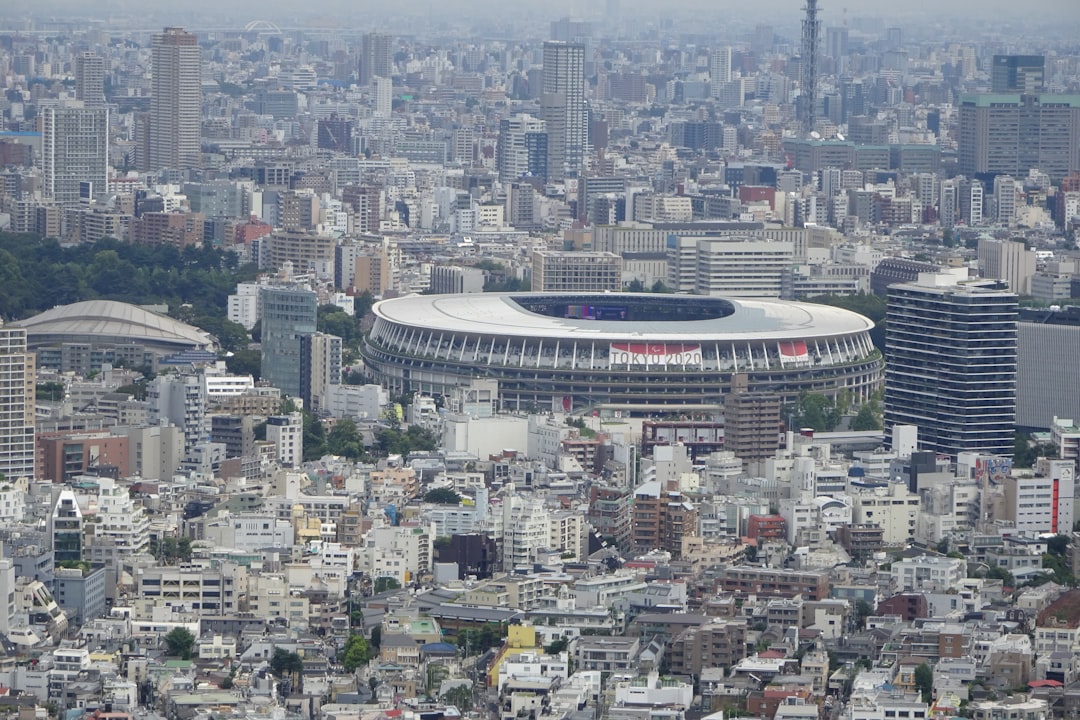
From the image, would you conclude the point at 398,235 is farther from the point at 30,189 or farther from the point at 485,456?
the point at 485,456

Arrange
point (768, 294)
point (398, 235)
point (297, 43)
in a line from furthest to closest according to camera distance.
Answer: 1. point (297, 43)
2. point (398, 235)
3. point (768, 294)

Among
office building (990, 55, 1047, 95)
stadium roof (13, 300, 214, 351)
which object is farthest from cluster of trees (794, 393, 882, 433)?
office building (990, 55, 1047, 95)

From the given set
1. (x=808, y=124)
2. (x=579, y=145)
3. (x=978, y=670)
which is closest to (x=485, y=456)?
(x=978, y=670)

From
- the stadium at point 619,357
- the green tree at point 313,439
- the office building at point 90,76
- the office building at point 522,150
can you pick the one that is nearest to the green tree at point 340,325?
the stadium at point 619,357

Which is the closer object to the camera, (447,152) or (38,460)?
(38,460)

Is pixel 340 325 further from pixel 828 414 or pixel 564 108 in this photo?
pixel 564 108

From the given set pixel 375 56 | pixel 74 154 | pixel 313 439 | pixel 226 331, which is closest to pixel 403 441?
pixel 313 439
